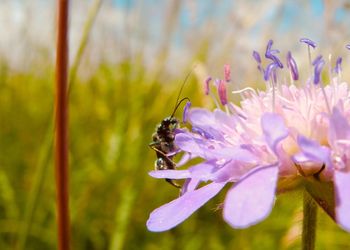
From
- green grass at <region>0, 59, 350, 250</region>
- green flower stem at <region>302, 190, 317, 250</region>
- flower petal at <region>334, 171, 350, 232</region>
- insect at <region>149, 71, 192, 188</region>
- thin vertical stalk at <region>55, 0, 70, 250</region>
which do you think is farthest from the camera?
green grass at <region>0, 59, 350, 250</region>

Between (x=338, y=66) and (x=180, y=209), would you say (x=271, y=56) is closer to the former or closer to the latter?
(x=338, y=66)

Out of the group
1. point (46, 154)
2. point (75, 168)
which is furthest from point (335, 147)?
point (75, 168)

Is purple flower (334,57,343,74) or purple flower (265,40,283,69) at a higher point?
purple flower (265,40,283,69)

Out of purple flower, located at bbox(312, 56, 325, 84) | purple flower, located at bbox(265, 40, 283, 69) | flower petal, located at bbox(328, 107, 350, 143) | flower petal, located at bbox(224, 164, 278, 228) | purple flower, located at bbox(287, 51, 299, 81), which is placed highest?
purple flower, located at bbox(265, 40, 283, 69)

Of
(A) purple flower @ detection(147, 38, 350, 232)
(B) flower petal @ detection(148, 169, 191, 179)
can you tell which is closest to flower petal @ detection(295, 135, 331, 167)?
(A) purple flower @ detection(147, 38, 350, 232)

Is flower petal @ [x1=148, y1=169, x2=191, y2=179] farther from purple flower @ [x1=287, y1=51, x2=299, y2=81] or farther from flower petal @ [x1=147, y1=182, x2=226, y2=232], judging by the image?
purple flower @ [x1=287, y1=51, x2=299, y2=81]

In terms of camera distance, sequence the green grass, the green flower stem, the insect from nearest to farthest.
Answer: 1. the green flower stem
2. the insect
3. the green grass

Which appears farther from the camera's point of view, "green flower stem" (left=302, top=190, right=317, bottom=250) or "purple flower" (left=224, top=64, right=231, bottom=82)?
"purple flower" (left=224, top=64, right=231, bottom=82)

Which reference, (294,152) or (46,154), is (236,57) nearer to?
(46,154)
